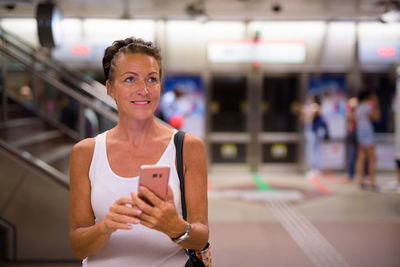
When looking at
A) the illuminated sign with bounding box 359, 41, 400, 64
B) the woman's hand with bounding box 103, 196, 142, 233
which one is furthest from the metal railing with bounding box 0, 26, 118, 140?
the illuminated sign with bounding box 359, 41, 400, 64

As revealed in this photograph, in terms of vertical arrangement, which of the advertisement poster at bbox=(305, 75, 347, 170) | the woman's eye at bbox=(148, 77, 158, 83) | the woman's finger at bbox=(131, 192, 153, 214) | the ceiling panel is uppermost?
the ceiling panel

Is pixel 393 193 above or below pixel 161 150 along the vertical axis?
below

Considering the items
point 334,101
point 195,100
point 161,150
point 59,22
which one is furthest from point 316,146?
point 161,150

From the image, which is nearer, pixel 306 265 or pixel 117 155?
pixel 117 155

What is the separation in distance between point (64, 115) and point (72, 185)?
256 inches

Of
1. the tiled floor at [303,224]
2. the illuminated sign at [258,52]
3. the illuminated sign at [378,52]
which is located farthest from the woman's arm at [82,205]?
the illuminated sign at [378,52]

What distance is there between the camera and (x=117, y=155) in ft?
4.91

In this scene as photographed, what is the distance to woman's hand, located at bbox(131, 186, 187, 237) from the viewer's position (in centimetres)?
119

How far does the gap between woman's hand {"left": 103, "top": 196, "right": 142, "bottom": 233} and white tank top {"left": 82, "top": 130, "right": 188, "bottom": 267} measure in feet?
0.63

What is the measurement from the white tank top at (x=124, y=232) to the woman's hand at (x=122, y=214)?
0.19 m

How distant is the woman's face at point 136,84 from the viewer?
1.43 meters

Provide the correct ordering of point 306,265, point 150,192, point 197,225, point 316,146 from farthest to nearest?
point 316,146
point 306,265
point 197,225
point 150,192

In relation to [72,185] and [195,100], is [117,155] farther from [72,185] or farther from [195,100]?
[195,100]

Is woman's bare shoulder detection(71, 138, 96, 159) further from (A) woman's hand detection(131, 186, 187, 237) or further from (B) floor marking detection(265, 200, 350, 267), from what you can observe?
(B) floor marking detection(265, 200, 350, 267)
